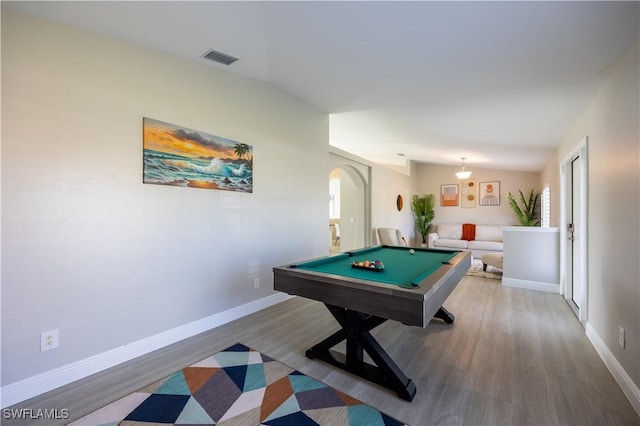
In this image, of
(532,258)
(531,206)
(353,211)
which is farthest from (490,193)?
(353,211)

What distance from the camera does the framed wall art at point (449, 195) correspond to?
8.91 meters

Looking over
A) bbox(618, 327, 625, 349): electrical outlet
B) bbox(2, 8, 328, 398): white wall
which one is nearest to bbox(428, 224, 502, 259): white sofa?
bbox(618, 327, 625, 349): electrical outlet

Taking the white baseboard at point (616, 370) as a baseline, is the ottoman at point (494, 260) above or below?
above

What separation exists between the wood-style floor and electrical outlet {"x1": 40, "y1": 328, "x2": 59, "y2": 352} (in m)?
0.31

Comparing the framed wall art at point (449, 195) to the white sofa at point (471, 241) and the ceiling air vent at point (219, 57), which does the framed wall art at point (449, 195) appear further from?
the ceiling air vent at point (219, 57)

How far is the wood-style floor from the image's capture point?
1726 mm

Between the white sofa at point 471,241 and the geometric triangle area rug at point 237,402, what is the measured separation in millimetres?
6768

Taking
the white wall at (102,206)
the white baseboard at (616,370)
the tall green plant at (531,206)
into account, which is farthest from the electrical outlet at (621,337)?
the tall green plant at (531,206)

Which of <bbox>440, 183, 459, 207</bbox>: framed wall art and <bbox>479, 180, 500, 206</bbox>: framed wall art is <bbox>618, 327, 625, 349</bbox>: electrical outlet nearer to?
<bbox>479, 180, 500, 206</bbox>: framed wall art

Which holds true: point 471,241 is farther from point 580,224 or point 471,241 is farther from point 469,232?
point 580,224

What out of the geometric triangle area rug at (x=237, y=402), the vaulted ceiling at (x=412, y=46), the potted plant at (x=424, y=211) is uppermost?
→ the vaulted ceiling at (x=412, y=46)

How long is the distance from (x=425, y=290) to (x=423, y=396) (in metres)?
0.83

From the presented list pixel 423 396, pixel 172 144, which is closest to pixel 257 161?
→ pixel 172 144

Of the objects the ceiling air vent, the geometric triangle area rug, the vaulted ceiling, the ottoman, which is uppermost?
the ceiling air vent
